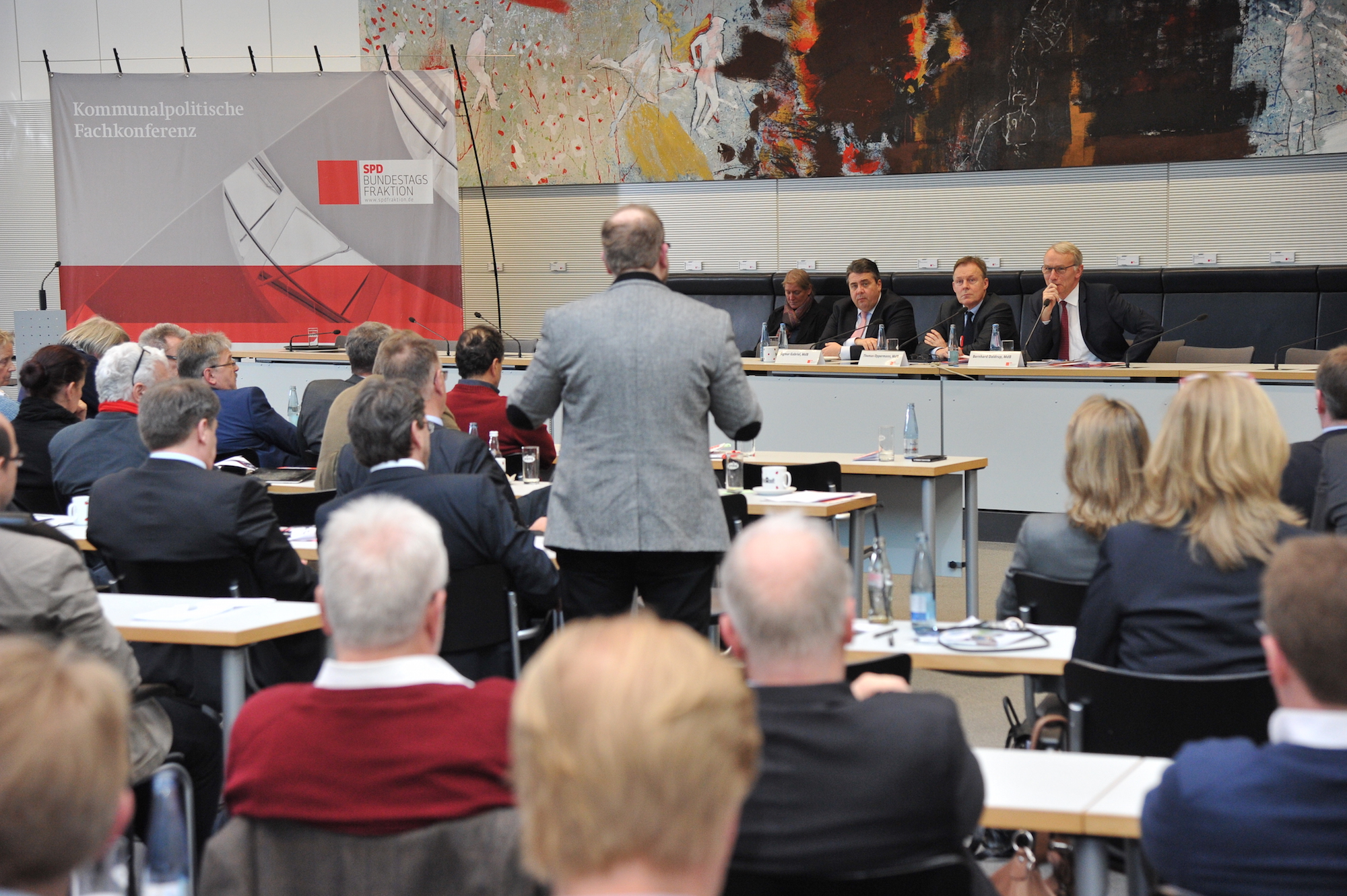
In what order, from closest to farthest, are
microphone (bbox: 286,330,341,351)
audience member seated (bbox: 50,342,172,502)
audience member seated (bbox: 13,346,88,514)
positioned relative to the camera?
audience member seated (bbox: 50,342,172,502) < audience member seated (bbox: 13,346,88,514) < microphone (bbox: 286,330,341,351)

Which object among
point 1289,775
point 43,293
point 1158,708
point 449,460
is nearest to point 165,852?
point 1289,775

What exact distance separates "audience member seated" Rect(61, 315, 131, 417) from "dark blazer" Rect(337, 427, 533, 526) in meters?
3.47

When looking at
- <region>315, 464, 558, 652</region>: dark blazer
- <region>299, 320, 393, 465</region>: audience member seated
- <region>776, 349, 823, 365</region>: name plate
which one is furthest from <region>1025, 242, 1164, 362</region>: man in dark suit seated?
<region>315, 464, 558, 652</region>: dark blazer

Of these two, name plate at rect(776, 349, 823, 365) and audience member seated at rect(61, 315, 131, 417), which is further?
name plate at rect(776, 349, 823, 365)

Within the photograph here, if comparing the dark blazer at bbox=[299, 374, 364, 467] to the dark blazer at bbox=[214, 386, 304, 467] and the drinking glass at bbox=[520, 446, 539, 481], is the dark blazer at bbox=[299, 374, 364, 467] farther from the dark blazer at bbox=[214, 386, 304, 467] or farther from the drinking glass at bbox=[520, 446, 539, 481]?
the drinking glass at bbox=[520, 446, 539, 481]

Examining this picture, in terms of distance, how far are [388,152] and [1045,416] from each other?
5437mm

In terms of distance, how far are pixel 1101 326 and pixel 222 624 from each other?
624cm

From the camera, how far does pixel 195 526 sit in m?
3.40

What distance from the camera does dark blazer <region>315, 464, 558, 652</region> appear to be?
3.35m

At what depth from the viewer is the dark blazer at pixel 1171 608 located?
245 centimetres

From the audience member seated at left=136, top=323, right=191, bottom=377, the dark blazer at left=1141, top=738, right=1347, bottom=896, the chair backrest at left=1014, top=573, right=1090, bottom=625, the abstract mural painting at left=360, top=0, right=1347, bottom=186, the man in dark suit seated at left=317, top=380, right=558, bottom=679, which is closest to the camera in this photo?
the dark blazer at left=1141, top=738, right=1347, bottom=896

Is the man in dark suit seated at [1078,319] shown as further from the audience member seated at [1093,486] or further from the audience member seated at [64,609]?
the audience member seated at [64,609]

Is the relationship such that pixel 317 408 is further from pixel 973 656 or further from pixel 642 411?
pixel 973 656

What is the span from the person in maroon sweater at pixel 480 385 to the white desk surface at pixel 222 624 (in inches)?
79.3
